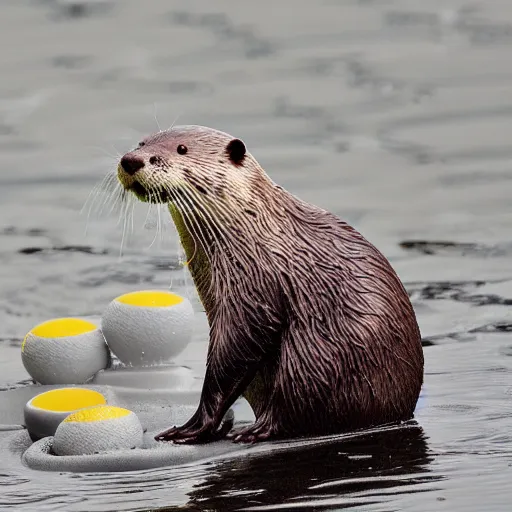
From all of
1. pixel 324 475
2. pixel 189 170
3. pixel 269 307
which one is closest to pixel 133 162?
pixel 189 170

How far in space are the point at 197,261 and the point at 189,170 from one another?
33cm

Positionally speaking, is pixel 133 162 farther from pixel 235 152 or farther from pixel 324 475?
pixel 324 475

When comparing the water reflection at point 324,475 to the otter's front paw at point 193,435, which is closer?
the water reflection at point 324,475

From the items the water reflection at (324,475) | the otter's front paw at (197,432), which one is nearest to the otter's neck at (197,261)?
the otter's front paw at (197,432)

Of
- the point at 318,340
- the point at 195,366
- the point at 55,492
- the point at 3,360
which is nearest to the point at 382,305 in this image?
the point at 318,340

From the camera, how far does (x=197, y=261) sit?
435 cm

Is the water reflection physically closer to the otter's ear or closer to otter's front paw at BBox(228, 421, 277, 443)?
otter's front paw at BBox(228, 421, 277, 443)

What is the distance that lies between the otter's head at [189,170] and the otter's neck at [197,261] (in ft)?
0.31

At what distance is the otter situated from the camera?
4168mm

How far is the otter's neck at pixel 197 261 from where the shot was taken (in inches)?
169

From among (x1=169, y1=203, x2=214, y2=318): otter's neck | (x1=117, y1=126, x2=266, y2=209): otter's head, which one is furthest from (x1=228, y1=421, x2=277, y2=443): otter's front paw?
(x1=117, y1=126, x2=266, y2=209): otter's head

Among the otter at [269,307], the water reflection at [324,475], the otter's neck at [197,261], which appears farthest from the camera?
the otter's neck at [197,261]

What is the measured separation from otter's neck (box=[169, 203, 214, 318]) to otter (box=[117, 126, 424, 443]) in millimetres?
26

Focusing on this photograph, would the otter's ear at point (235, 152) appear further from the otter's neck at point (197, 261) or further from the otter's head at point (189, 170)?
the otter's neck at point (197, 261)
